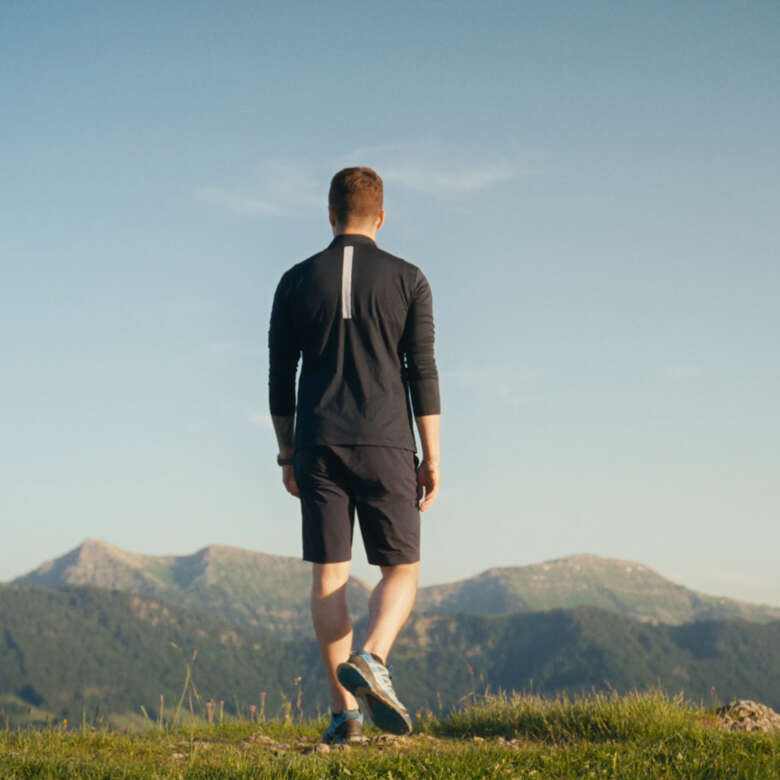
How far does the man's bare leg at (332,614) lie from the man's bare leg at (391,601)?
187mm

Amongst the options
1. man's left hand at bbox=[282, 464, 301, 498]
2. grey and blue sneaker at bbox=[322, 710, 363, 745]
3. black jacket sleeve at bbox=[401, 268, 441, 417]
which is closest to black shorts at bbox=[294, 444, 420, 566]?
man's left hand at bbox=[282, 464, 301, 498]

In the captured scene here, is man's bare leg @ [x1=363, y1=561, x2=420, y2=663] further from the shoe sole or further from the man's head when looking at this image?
the man's head

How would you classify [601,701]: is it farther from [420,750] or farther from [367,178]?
[367,178]

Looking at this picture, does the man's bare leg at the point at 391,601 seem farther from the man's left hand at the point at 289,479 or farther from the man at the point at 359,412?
the man's left hand at the point at 289,479

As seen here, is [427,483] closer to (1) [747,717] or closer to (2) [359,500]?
(2) [359,500]

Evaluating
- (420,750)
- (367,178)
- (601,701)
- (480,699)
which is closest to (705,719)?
(601,701)

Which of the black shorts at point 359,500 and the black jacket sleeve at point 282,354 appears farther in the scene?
the black jacket sleeve at point 282,354

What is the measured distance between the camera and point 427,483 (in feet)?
16.9

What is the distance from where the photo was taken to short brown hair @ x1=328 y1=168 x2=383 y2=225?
5172 millimetres

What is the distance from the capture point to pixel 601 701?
7.89 m

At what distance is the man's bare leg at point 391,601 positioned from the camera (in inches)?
193

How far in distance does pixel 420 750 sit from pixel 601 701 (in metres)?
2.91

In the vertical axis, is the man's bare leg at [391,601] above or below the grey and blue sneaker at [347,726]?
above

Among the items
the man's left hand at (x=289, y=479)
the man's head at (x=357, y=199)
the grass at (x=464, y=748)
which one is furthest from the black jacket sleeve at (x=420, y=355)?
the grass at (x=464, y=748)
